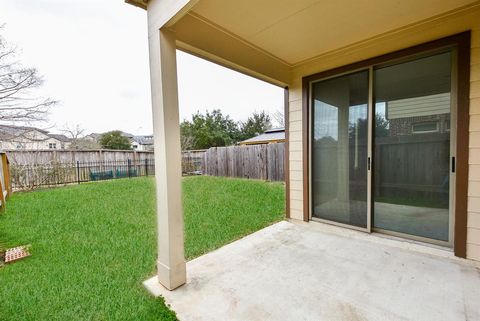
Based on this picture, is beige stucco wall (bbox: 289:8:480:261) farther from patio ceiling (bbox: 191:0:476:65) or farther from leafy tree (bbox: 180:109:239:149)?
leafy tree (bbox: 180:109:239:149)

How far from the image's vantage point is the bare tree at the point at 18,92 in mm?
6738

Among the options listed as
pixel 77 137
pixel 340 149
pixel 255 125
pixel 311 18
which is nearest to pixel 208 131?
pixel 255 125

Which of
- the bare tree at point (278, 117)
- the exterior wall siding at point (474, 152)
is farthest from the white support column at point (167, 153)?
the bare tree at point (278, 117)

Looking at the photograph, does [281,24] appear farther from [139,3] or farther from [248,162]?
[248,162]

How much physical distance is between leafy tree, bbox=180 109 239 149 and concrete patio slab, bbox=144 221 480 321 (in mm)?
→ 17084

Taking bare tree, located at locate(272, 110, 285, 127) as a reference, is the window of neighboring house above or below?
below

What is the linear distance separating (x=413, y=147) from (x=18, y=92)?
10.6m

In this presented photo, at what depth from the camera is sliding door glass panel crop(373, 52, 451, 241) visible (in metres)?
2.36

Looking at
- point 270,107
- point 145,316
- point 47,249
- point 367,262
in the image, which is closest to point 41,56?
point 47,249

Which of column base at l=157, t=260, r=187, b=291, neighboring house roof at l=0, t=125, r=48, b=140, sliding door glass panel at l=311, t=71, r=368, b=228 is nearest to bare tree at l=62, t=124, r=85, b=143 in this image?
neighboring house roof at l=0, t=125, r=48, b=140

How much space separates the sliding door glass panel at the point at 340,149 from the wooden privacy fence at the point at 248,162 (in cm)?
432

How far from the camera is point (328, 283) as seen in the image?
186 cm

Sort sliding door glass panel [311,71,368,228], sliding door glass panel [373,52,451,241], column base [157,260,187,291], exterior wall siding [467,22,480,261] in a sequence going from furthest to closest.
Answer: sliding door glass panel [311,71,368,228]
sliding door glass panel [373,52,451,241]
exterior wall siding [467,22,480,261]
column base [157,260,187,291]

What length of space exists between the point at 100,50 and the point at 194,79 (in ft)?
36.2
